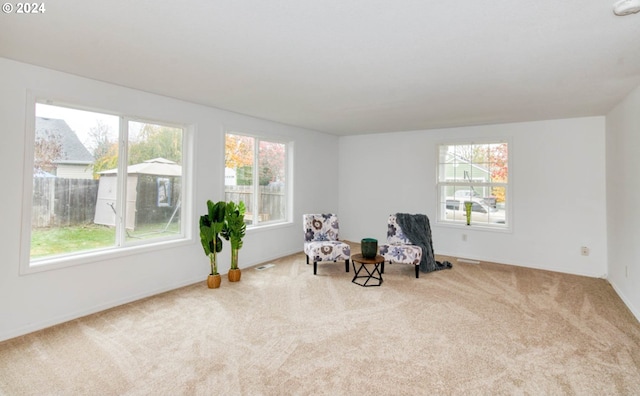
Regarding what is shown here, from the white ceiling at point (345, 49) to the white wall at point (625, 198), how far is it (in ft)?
1.05

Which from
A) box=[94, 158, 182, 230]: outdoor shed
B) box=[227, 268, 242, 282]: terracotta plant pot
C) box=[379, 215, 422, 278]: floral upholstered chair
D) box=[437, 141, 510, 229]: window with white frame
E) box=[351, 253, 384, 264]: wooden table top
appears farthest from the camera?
box=[437, 141, 510, 229]: window with white frame

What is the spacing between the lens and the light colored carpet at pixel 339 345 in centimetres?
212

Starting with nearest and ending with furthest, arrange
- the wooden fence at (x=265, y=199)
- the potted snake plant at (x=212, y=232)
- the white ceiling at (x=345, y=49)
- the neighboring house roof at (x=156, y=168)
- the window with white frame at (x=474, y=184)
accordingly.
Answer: the white ceiling at (x=345, y=49) < the neighboring house roof at (x=156, y=168) < the potted snake plant at (x=212, y=232) < the wooden fence at (x=265, y=199) < the window with white frame at (x=474, y=184)

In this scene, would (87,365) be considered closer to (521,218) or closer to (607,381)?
(607,381)

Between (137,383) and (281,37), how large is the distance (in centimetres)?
260

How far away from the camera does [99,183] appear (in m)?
3.44

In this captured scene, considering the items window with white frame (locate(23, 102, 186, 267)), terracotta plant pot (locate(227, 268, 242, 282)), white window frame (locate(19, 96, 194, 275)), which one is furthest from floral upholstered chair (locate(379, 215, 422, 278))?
window with white frame (locate(23, 102, 186, 267))

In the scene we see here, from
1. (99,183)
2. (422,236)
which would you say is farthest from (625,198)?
(99,183)

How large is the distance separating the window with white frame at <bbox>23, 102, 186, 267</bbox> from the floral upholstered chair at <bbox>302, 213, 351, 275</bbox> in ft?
6.23

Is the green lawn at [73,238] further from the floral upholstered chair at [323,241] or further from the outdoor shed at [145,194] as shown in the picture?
the floral upholstered chair at [323,241]

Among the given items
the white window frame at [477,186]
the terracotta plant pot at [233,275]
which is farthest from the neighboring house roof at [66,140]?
the white window frame at [477,186]

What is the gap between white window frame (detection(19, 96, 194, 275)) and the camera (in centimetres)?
281

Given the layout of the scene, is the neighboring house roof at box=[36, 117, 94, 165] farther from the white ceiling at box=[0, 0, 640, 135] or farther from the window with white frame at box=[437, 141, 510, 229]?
the window with white frame at box=[437, 141, 510, 229]

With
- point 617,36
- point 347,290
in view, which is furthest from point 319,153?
point 617,36
